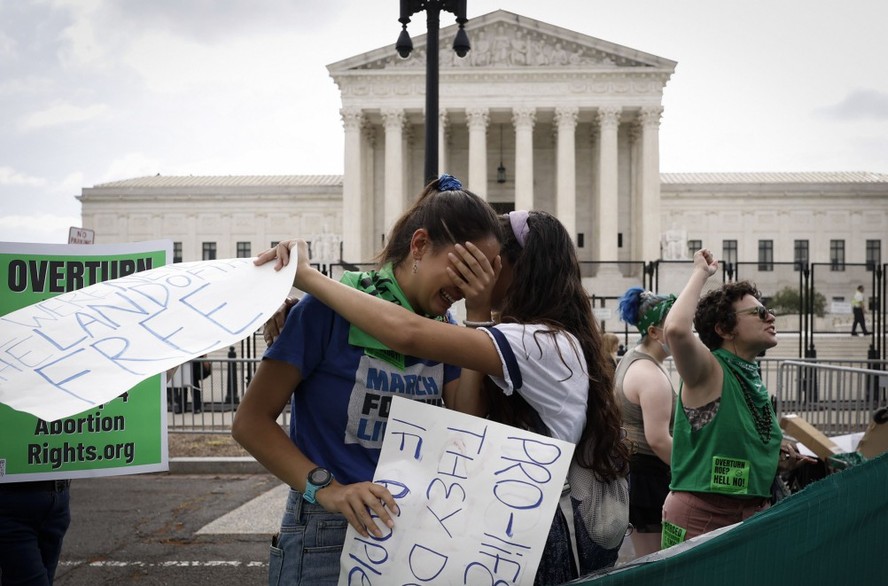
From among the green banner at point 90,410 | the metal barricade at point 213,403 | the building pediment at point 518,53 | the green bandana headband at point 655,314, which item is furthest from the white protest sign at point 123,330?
the building pediment at point 518,53

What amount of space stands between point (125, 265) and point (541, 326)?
6.41ft

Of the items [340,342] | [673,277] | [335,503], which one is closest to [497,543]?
[335,503]

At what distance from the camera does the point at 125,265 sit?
10.5ft

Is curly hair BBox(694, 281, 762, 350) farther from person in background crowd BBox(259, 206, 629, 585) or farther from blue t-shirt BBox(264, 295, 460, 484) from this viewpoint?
blue t-shirt BBox(264, 295, 460, 484)

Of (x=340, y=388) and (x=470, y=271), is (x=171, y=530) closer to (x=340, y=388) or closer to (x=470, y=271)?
(x=340, y=388)

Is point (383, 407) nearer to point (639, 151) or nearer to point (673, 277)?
point (673, 277)

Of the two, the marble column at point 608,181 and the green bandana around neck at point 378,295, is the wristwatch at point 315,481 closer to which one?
the green bandana around neck at point 378,295

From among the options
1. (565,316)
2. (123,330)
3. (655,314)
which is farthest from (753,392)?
(123,330)

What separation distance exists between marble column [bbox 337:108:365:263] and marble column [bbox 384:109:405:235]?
71.5 inches

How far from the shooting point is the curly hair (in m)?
3.46

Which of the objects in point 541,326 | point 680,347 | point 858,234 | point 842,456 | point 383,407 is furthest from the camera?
point 858,234

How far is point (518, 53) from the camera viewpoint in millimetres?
49719

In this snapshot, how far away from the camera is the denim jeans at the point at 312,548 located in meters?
1.86

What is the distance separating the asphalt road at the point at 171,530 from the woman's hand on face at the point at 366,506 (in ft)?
13.4
